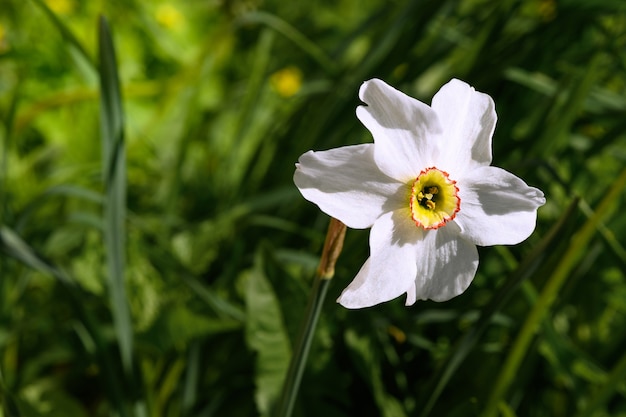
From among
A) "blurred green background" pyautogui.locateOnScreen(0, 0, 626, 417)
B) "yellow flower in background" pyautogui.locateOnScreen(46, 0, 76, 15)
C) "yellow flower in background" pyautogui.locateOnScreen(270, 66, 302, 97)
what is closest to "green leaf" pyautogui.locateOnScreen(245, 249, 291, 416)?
"blurred green background" pyautogui.locateOnScreen(0, 0, 626, 417)

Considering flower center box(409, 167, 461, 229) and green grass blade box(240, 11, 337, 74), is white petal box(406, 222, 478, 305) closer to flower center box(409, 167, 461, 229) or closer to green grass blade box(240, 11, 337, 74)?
flower center box(409, 167, 461, 229)

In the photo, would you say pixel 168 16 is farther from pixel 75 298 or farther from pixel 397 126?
pixel 397 126

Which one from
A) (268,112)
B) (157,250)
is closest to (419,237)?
(157,250)

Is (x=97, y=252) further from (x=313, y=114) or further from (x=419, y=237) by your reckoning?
(x=419, y=237)

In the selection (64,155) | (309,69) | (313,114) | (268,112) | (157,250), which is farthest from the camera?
(309,69)

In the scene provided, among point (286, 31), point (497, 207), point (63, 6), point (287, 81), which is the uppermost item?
point (63, 6)

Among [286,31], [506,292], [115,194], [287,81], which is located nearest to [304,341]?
[506,292]

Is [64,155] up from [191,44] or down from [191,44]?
down

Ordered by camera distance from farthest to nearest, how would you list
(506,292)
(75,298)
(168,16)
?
1. (168,16)
2. (75,298)
3. (506,292)
